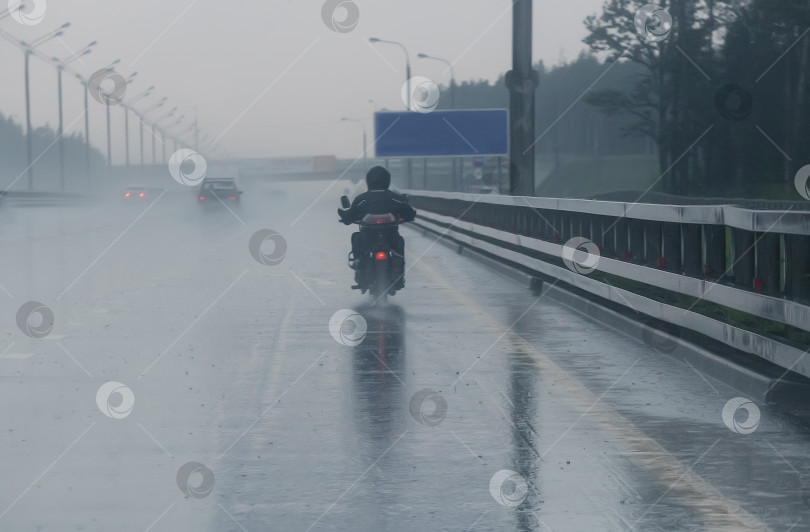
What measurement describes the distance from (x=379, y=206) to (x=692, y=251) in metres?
6.06

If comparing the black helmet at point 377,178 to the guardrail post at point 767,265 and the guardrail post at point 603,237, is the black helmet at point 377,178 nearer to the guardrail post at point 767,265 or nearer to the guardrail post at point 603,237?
the guardrail post at point 603,237

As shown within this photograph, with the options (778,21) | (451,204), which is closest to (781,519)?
(451,204)

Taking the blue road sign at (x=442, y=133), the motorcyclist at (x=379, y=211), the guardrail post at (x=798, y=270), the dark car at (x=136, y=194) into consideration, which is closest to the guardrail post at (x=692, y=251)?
the guardrail post at (x=798, y=270)

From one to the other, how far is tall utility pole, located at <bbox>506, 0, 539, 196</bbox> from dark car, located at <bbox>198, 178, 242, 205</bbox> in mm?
43524

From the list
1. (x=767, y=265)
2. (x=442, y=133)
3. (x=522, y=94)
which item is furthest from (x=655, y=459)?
(x=442, y=133)

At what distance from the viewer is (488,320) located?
15211mm

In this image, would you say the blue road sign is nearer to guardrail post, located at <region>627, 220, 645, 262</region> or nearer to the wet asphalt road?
the wet asphalt road

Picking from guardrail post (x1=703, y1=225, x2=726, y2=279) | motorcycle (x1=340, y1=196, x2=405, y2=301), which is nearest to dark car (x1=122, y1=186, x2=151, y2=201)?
motorcycle (x1=340, y1=196, x2=405, y2=301)

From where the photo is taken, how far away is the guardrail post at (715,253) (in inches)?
452

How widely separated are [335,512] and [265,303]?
1113 cm

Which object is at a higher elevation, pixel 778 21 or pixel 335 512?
pixel 778 21

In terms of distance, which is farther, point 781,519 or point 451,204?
point 451,204

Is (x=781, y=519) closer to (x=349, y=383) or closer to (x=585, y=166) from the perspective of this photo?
(x=349, y=383)

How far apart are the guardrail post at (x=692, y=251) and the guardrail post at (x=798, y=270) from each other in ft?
8.30
